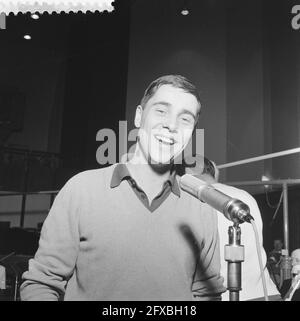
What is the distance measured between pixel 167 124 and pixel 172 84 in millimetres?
154

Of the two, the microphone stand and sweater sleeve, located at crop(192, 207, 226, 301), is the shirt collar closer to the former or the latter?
sweater sleeve, located at crop(192, 207, 226, 301)

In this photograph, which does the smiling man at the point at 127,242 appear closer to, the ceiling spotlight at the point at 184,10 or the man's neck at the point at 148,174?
the man's neck at the point at 148,174

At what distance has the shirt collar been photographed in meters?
1.17

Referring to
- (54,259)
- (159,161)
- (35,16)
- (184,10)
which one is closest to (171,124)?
(159,161)

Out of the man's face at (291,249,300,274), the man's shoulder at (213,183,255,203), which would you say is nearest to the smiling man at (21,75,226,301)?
the man's shoulder at (213,183,255,203)

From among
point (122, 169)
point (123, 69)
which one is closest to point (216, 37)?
point (123, 69)

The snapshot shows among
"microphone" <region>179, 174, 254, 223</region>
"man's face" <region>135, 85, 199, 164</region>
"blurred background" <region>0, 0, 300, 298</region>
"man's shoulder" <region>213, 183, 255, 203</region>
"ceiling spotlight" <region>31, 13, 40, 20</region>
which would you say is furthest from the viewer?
"ceiling spotlight" <region>31, 13, 40, 20</region>

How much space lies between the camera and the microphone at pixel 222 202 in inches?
25.3

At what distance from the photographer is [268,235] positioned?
1.68 metres

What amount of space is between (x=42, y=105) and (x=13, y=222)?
0.52 metres

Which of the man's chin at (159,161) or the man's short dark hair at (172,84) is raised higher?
the man's short dark hair at (172,84)

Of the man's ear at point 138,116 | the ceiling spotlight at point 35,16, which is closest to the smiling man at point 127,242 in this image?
the man's ear at point 138,116

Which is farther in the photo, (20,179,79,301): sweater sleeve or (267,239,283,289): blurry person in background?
(267,239,283,289): blurry person in background
